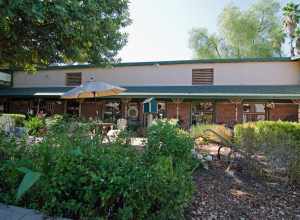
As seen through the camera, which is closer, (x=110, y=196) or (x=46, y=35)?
(x=110, y=196)

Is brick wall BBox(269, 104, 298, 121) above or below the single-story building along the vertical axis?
below

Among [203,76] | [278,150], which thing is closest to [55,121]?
[278,150]

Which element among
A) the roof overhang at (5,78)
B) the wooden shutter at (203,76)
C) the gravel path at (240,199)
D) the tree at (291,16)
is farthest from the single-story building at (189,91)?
the tree at (291,16)

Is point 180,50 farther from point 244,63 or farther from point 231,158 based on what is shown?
point 231,158

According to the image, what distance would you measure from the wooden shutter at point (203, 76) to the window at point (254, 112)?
281cm

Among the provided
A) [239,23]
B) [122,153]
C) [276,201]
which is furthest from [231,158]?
[239,23]

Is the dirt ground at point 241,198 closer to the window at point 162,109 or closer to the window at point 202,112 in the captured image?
the window at point 202,112

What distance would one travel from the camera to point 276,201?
156 inches

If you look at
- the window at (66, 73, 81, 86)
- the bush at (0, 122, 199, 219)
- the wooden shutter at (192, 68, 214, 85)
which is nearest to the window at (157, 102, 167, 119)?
the wooden shutter at (192, 68, 214, 85)

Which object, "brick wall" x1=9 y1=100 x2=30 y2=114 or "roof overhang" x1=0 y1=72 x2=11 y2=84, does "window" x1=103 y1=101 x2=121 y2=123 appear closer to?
"brick wall" x1=9 y1=100 x2=30 y2=114

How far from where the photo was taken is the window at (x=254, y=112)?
15.5m

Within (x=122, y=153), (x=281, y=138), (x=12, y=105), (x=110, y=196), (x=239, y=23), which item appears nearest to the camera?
(x=110, y=196)

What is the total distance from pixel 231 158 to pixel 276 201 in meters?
1.71

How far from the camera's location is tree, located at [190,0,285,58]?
2930cm
